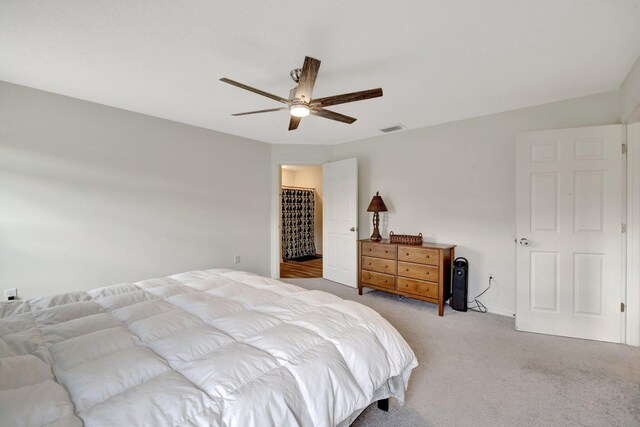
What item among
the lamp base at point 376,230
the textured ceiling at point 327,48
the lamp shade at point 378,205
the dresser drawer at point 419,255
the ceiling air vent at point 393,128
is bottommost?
the dresser drawer at point 419,255

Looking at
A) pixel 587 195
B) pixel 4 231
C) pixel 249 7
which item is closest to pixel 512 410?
pixel 587 195

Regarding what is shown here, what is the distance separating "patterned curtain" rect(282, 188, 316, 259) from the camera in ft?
22.3

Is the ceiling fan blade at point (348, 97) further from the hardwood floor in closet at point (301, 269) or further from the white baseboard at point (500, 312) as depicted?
the hardwood floor in closet at point (301, 269)

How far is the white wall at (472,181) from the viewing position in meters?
3.10

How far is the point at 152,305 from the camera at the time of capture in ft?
5.55

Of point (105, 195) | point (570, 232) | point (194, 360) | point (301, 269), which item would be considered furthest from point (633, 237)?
point (105, 195)

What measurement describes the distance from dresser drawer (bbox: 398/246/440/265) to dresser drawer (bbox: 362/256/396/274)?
15 centimetres

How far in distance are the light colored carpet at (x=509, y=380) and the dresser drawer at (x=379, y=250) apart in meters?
0.94

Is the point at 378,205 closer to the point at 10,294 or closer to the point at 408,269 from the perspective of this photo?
the point at 408,269

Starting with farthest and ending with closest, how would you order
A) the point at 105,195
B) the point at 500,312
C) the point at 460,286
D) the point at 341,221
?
the point at 341,221 < the point at 460,286 < the point at 500,312 < the point at 105,195

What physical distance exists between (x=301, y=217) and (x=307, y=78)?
17.7 ft

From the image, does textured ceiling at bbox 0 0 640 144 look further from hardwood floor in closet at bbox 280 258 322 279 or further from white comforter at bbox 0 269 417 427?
hardwood floor in closet at bbox 280 258 322 279

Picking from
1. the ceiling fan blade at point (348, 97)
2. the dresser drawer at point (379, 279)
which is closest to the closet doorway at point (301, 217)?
the dresser drawer at point (379, 279)

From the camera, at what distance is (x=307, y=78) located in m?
1.85
